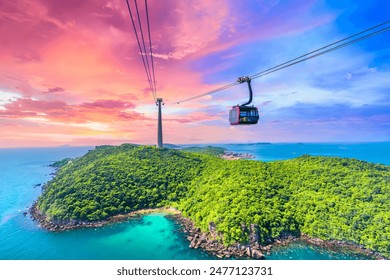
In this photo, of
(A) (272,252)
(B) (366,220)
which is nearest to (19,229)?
(A) (272,252)

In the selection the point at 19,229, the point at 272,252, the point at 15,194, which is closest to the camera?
the point at 272,252

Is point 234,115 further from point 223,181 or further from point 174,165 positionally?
point 174,165

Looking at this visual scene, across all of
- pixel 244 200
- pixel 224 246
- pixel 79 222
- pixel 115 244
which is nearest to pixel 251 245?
pixel 224 246

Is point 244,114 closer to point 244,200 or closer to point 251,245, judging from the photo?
point 251,245

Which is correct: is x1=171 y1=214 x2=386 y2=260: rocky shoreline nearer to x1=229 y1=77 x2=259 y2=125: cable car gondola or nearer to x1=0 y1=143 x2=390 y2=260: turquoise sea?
x1=0 y1=143 x2=390 y2=260: turquoise sea

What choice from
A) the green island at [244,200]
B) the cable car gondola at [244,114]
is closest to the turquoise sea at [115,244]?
the green island at [244,200]

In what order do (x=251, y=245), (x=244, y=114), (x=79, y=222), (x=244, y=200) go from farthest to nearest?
(x=79, y=222), (x=244, y=200), (x=251, y=245), (x=244, y=114)

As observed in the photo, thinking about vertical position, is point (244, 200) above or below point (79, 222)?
above

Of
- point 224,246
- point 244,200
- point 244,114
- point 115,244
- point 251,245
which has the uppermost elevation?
point 244,114
